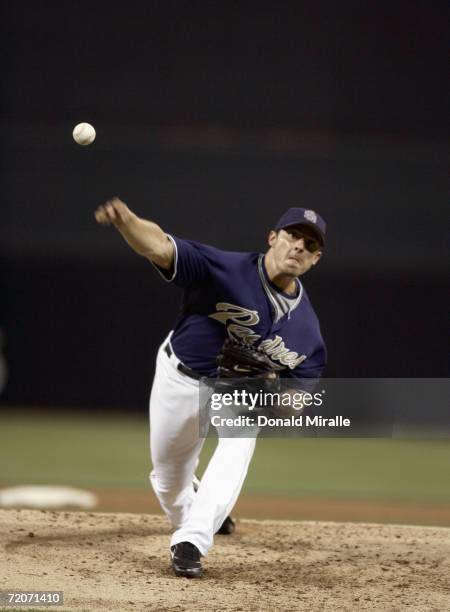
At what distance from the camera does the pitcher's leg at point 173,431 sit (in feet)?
13.5

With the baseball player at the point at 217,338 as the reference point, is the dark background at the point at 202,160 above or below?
above

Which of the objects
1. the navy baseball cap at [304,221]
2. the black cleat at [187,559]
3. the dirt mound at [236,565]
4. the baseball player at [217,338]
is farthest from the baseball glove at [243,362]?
the dirt mound at [236,565]

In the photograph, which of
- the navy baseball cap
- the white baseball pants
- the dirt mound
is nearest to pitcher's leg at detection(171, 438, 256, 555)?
the white baseball pants

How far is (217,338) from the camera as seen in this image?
4133 mm

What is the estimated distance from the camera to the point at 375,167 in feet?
29.4

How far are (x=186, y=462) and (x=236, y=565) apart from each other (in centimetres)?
52

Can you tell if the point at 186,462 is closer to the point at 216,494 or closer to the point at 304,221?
the point at 216,494

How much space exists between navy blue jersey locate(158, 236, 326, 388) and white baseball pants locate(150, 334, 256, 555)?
131mm

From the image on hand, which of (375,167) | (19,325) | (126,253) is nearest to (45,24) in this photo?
(126,253)

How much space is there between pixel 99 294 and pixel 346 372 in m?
2.58

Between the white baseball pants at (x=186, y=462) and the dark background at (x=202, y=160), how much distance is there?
4752mm

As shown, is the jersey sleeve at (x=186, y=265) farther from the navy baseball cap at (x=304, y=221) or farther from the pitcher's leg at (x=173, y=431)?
the pitcher's leg at (x=173, y=431)

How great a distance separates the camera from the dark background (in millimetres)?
8961

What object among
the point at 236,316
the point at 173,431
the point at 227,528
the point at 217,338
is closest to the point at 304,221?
the point at 236,316
